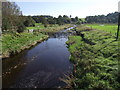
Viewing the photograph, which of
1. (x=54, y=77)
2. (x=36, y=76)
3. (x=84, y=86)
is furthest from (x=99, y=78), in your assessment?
(x=36, y=76)

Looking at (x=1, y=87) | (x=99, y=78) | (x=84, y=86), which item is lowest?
(x=1, y=87)

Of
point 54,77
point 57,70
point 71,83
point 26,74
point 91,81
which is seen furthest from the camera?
point 57,70

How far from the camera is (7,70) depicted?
67.6ft

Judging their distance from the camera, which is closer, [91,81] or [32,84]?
[91,81]

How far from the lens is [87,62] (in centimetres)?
1839

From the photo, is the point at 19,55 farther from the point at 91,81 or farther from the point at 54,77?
the point at 91,81

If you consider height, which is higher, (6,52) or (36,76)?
(6,52)

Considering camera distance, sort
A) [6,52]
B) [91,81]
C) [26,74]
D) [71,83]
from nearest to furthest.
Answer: [91,81] < [71,83] < [26,74] < [6,52]

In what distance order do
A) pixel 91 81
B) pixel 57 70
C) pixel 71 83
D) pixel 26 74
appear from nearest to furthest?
pixel 91 81
pixel 71 83
pixel 26 74
pixel 57 70

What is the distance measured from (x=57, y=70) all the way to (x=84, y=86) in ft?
26.6

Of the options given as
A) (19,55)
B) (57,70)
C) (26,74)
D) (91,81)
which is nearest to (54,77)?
(57,70)

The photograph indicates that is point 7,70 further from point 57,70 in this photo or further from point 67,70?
point 67,70

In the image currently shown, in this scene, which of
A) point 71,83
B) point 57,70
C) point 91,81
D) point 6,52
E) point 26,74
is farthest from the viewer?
point 6,52

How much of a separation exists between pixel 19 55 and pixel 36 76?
1284 cm
